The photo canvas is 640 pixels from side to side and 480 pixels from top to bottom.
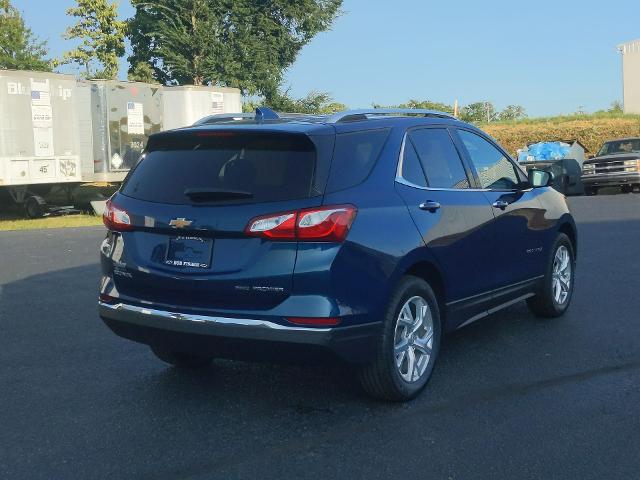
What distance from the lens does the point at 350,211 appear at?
14.6ft

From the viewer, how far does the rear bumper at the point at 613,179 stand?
84.3 feet

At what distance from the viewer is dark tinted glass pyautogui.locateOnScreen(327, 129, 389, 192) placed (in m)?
4.57

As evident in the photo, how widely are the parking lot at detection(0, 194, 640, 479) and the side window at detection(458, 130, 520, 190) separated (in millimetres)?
1262

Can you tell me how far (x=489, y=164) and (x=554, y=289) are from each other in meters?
1.53

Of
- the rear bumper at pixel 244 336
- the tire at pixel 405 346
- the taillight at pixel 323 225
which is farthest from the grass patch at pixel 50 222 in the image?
the taillight at pixel 323 225

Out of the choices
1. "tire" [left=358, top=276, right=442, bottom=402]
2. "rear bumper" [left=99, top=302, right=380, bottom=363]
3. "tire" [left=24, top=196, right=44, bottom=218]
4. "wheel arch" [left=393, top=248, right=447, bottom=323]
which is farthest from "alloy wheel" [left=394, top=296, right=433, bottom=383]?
"tire" [left=24, top=196, right=44, bottom=218]

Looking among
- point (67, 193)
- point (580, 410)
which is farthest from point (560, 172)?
point (580, 410)

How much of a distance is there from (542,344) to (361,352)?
2.37 metres

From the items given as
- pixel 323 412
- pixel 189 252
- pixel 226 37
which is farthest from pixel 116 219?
pixel 226 37

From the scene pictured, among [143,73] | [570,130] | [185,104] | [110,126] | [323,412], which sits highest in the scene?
[143,73]

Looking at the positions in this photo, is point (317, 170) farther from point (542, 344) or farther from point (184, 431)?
point (542, 344)

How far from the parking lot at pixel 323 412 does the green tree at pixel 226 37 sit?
118 feet

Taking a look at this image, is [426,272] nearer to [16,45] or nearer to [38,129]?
[38,129]

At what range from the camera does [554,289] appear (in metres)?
7.14
